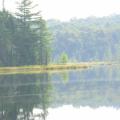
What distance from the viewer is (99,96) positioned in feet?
96.4

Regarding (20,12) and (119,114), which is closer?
(119,114)

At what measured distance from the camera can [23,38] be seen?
74.6 m

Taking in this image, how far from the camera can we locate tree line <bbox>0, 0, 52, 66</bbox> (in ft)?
233

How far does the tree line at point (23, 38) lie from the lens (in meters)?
71.0

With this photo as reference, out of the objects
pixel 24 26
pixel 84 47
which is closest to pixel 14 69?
pixel 24 26

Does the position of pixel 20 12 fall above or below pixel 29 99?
above

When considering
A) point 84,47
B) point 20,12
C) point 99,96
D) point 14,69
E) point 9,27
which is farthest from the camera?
point 84,47

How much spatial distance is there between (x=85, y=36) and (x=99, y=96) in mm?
170831

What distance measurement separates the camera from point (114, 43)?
19900 centimetres

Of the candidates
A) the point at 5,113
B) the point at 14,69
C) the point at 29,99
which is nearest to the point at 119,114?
the point at 5,113

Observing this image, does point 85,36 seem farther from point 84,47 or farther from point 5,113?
point 5,113

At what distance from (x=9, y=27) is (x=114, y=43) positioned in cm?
12846

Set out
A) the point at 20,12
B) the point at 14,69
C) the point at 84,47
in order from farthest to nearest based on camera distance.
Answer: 1. the point at 84,47
2. the point at 20,12
3. the point at 14,69

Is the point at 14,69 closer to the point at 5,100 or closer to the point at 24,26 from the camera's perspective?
the point at 24,26
